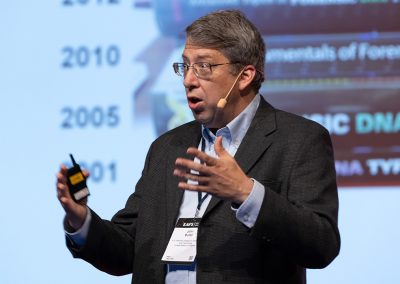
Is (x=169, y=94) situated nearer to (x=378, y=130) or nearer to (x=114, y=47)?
(x=114, y=47)

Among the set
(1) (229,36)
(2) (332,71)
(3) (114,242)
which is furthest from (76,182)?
(2) (332,71)

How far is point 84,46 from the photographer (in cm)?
394

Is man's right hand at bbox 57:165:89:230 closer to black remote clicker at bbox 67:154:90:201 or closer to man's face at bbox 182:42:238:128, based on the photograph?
black remote clicker at bbox 67:154:90:201

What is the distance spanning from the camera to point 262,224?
2.13 m

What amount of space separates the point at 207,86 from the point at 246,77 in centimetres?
15

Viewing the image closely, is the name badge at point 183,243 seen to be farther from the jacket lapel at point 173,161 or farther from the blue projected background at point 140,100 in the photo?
the blue projected background at point 140,100

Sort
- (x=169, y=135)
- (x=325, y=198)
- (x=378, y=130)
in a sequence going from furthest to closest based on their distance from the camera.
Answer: (x=378, y=130), (x=169, y=135), (x=325, y=198)

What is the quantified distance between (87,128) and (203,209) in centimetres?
160

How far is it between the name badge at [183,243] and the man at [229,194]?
0.04 ft

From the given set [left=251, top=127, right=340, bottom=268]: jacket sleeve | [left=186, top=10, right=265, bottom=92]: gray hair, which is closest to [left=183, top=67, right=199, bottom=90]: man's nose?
[left=186, top=10, right=265, bottom=92]: gray hair

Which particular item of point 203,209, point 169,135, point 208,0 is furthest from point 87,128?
point 203,209

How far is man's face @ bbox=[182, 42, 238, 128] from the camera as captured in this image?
2.46 meters

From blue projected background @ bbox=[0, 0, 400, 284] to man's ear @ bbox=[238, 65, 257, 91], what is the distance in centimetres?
130

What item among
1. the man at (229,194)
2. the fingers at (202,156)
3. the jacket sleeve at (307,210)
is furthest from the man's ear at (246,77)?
the fingers at (202,156)
